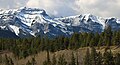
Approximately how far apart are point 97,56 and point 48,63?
2822cm

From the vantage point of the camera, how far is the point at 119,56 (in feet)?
520

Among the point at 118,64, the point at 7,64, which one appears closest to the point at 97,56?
the point at 118,64

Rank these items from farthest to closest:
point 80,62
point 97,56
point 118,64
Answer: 1. point 80,62
2. point 97,56
3. point 118,64

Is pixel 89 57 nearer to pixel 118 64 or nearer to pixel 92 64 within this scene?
pixel 92 64

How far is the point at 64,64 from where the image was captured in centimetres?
17288

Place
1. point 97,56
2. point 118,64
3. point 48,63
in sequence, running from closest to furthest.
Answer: point 118,64 < point 97,56 < point 48,63

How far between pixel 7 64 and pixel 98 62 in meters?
58.9

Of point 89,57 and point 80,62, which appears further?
point 80,62

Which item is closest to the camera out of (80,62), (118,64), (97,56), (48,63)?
(118,64)

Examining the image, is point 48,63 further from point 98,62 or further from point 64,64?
point 98,62

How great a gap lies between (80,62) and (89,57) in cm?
A: 2609

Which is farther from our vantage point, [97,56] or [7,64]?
[7,64]

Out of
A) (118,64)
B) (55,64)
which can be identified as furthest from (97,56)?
(55,64)

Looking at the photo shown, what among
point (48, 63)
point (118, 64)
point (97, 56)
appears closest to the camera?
point (118, 64)
